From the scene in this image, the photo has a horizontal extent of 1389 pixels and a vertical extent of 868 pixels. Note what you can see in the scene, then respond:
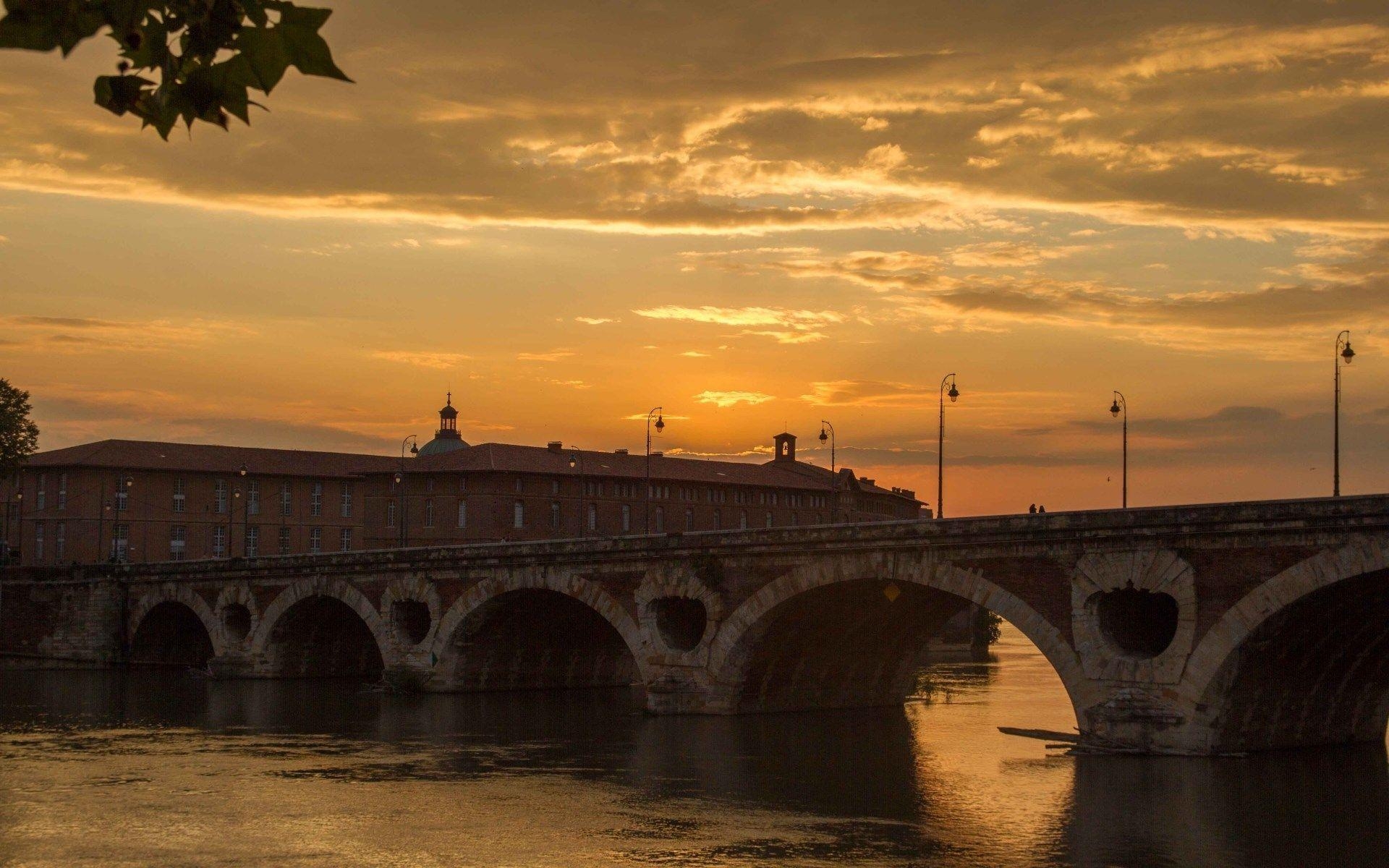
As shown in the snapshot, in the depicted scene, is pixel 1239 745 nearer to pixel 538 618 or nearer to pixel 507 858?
pixel 507 858

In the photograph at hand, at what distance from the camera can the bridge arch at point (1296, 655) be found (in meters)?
37.2

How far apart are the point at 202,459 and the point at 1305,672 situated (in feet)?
311

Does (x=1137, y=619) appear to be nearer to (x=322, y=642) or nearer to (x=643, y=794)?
(x=643, y=794)

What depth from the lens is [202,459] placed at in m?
119

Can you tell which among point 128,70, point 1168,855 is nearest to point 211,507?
point 1168,855

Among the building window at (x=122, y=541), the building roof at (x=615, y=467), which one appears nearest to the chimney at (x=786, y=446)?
the building roof at (x=615, y=467)

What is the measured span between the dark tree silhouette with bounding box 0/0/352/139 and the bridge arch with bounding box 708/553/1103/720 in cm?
3624

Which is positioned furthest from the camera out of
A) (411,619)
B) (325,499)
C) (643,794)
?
(325,499)

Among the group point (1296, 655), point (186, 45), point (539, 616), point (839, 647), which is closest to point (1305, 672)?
point (1296, 655)

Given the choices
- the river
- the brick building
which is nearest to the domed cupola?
the brick building

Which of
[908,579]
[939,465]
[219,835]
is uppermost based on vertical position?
[939,465]


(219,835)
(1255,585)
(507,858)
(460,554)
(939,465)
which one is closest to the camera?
(507,858)

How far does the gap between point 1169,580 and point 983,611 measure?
68.6 metres

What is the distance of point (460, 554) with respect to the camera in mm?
62344
